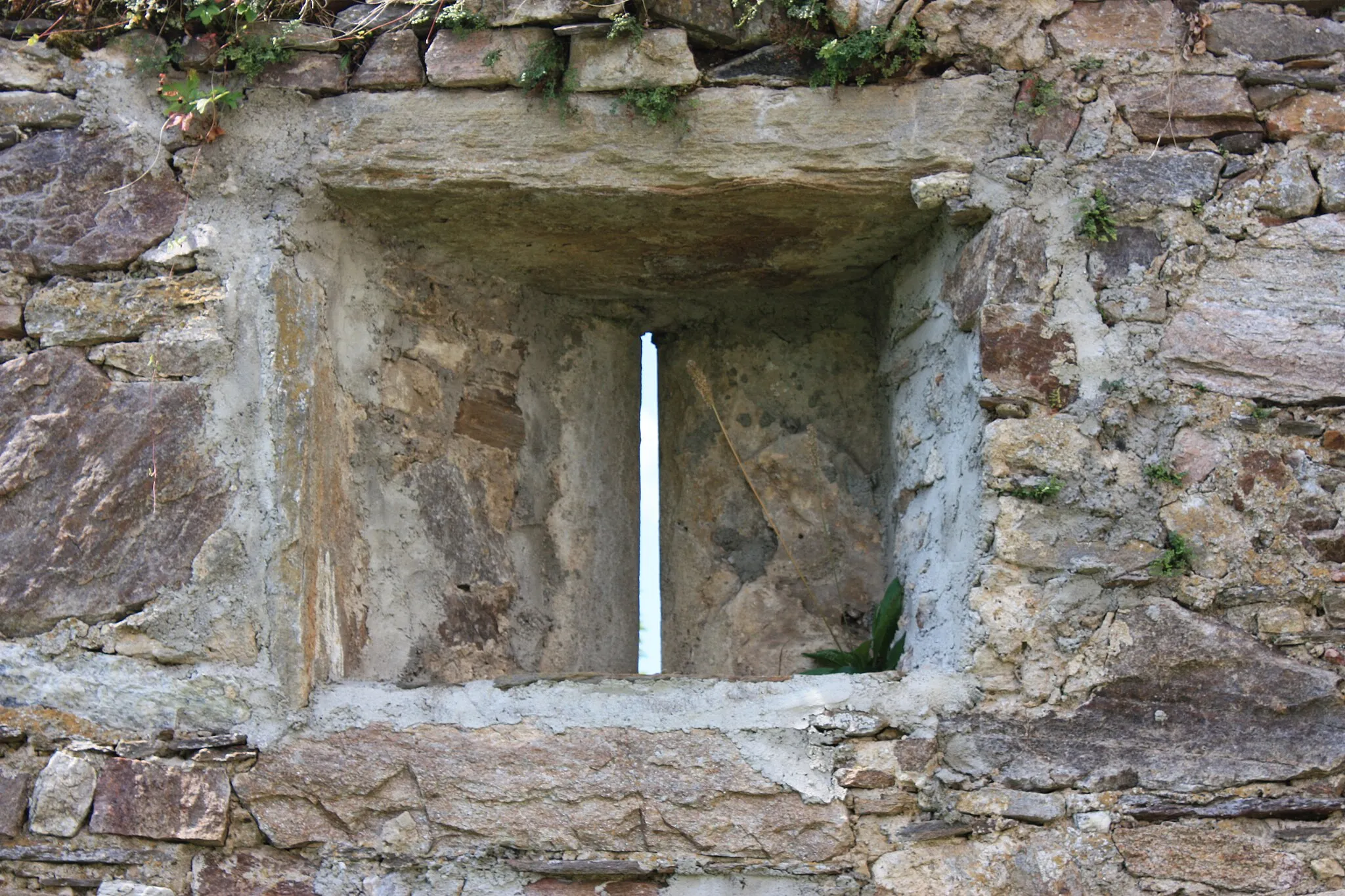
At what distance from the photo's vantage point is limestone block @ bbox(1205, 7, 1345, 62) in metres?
2.72

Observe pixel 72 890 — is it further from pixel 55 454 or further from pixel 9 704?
pixel 55 454

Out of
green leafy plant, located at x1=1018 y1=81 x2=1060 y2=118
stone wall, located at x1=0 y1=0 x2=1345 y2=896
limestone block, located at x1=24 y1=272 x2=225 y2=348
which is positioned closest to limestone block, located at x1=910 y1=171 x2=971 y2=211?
stone wall, located at x1=0 y1=0 x2=1345 y2=896

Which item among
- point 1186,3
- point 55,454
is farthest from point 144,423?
point 1186,3

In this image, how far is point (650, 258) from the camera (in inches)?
122

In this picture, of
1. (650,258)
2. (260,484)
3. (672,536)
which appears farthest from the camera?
(672,536)

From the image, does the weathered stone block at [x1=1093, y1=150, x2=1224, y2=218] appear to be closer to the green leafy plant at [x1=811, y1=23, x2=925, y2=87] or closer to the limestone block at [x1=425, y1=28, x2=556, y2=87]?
the green leafy plant at [x1=811, y1=23, x2=925, y2=87]

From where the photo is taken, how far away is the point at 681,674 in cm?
279

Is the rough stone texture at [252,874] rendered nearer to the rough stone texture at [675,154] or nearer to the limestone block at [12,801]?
the limestone block at [12,801]

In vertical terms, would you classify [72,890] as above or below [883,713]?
below

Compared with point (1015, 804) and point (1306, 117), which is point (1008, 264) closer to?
point (1306, 117)

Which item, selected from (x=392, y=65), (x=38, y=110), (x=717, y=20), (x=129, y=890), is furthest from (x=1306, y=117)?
(x=129, y=890)

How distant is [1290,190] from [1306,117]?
0.49 ft

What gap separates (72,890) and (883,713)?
1.48 metres

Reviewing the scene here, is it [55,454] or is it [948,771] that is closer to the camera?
[948,771]
